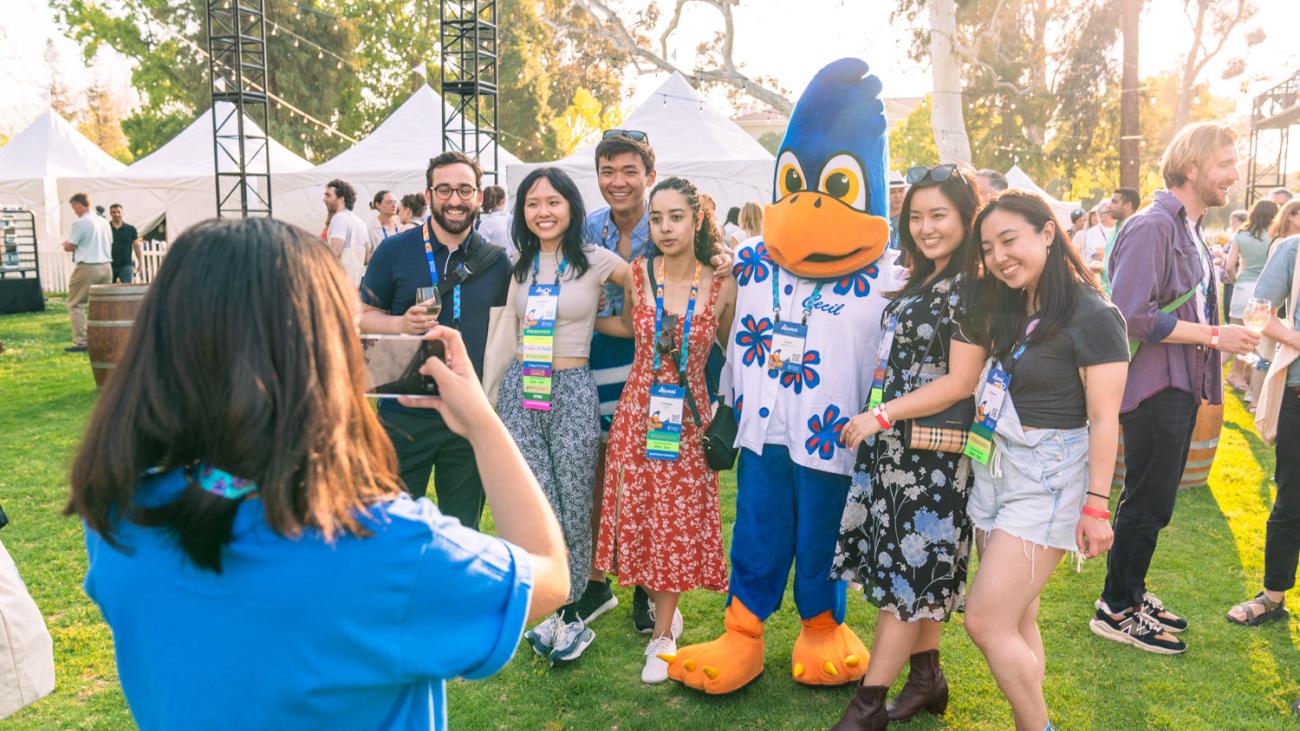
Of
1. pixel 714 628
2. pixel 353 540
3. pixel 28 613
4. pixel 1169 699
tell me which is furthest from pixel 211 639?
pixel 1169 699

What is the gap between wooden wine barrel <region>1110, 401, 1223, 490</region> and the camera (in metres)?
5.58

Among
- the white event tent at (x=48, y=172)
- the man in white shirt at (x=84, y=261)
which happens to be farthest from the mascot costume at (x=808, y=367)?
the white event tent at (x=48, y=172)

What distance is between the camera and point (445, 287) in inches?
144

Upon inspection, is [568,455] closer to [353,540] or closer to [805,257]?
[805,257]

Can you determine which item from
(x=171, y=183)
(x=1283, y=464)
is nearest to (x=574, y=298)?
(x=1283, y=464)

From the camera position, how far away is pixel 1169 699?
3.49 metres

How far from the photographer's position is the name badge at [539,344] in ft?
11.9

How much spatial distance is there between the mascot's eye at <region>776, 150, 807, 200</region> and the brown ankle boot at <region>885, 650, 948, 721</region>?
1748 mm

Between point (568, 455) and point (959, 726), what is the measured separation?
68.1 inches

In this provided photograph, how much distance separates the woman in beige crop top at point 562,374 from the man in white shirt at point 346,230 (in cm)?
595

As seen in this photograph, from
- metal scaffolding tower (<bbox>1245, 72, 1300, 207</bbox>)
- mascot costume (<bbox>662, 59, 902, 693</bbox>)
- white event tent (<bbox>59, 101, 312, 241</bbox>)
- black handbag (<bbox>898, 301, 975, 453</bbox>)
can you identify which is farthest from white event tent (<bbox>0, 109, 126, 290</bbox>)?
metal scaffolding tower (<bbox>1245, 72, 1300, 207</bbox>)

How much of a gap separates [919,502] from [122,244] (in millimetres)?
13005

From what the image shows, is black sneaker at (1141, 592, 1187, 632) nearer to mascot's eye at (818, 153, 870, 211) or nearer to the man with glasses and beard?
mascot's eye at (818, 153, 870, 211)

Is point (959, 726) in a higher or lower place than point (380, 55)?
lower
